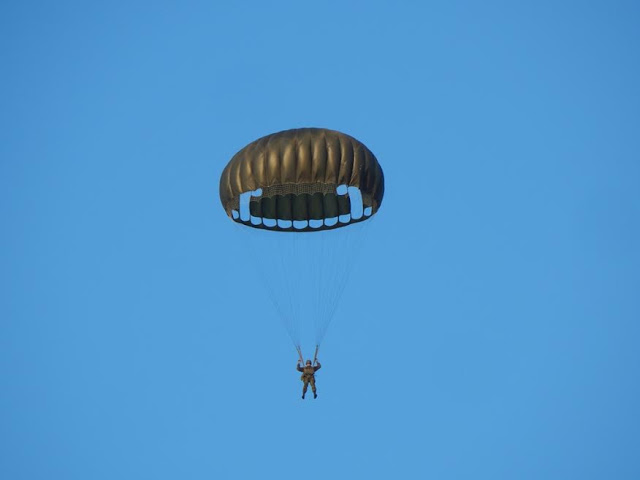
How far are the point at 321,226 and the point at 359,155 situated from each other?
389 cm

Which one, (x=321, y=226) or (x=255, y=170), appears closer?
(x=255, y=170)

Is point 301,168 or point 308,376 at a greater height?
point 301,168

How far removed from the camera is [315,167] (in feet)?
120

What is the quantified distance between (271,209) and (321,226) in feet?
6.12

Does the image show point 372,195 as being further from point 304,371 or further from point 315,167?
point 304,371

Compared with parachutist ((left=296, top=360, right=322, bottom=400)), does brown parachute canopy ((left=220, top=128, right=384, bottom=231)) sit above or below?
above

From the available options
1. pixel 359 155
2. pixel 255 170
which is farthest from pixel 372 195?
pixel 255 170

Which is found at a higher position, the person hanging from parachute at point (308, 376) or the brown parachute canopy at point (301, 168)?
the brown parachute canopy at point (301, 168)

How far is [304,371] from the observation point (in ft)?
123

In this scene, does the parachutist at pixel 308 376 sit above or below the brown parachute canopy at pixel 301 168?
below

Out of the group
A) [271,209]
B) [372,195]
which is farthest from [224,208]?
[372,195]

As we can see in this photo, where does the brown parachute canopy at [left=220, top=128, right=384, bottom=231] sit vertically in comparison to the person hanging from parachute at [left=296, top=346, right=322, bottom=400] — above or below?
above

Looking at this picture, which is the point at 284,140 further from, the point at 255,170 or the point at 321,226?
the point at 321,226

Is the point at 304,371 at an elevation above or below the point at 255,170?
below
